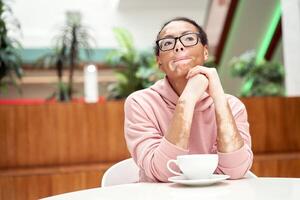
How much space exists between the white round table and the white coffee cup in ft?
0.11

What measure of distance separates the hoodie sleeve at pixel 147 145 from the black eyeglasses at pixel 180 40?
19 cm

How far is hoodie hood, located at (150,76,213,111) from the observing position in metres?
1.28

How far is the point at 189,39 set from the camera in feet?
3.98

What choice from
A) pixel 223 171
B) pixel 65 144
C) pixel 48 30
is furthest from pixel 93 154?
pixel 48 30

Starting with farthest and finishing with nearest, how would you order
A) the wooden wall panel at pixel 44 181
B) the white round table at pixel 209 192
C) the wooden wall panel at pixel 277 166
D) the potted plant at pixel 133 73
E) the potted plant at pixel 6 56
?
the potted plant at pixel 133 73 → the potted plant at pixel 6 56 → the wooden wall panel at pixel 277 166 → the wooden wall panel at pixel 44 181 → the white round table at pixel 209 192

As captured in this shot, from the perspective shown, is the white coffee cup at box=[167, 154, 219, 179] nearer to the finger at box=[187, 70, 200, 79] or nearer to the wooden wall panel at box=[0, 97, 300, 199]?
the finger at box=[187, 70, 200, 79]

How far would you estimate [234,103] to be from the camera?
1.32m

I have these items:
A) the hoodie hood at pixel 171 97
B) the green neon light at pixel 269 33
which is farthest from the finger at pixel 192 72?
the green neon light at pixel 269 33

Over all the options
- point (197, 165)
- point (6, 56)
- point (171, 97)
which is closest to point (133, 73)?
point (6, 56)

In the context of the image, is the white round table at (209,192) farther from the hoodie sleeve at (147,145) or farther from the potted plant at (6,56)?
the potted plant at (6,56)

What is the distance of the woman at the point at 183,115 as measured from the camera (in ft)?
3.62

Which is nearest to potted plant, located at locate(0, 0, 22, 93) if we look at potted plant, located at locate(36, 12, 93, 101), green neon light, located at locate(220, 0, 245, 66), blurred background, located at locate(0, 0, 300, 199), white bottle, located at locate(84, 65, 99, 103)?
blurred background, located at locate(0, 0, 300, 199)

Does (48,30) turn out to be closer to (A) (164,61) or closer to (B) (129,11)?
(B) (129,11)

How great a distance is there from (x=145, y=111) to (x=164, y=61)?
0.16 m
